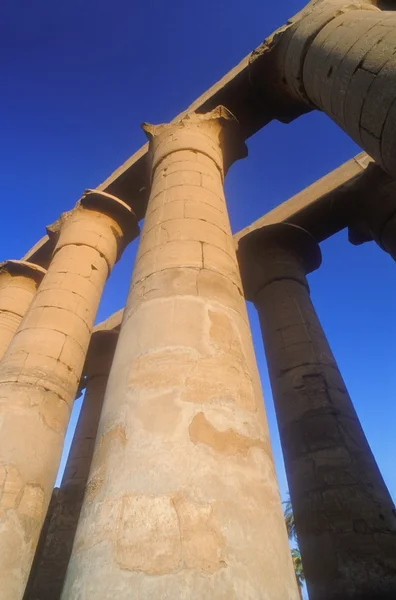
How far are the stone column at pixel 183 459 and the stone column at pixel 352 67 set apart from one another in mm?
1785

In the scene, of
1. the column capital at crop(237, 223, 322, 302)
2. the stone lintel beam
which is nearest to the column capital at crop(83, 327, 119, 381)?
the column capital at crop(237, 223, 322, 302)

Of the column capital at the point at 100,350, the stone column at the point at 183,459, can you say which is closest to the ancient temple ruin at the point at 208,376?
the stone column at the point at 183,459

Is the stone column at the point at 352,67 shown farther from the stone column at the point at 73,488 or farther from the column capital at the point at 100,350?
the column capital at the point at 100,350

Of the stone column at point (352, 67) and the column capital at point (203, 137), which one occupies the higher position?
the column capital at point (203, 137)

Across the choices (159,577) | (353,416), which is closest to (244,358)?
(159,577)

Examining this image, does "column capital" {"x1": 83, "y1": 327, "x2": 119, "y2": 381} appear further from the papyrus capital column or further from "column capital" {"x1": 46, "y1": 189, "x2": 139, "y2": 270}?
the papyrus capital column

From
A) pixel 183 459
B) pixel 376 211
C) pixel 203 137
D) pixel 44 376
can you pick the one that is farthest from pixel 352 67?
pixel 44 376

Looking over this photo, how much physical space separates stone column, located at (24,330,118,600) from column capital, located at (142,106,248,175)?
220 inches

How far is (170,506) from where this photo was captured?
193 centimetres

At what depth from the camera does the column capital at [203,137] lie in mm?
5970

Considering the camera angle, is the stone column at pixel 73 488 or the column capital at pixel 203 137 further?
the stone column at pixel 73 488

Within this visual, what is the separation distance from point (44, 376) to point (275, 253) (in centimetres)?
565

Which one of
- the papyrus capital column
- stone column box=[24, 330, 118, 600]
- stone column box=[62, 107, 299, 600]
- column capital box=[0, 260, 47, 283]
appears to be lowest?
stone column box=[62, 107, 299, 600]

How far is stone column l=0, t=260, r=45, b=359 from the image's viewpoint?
8477 millimetres
